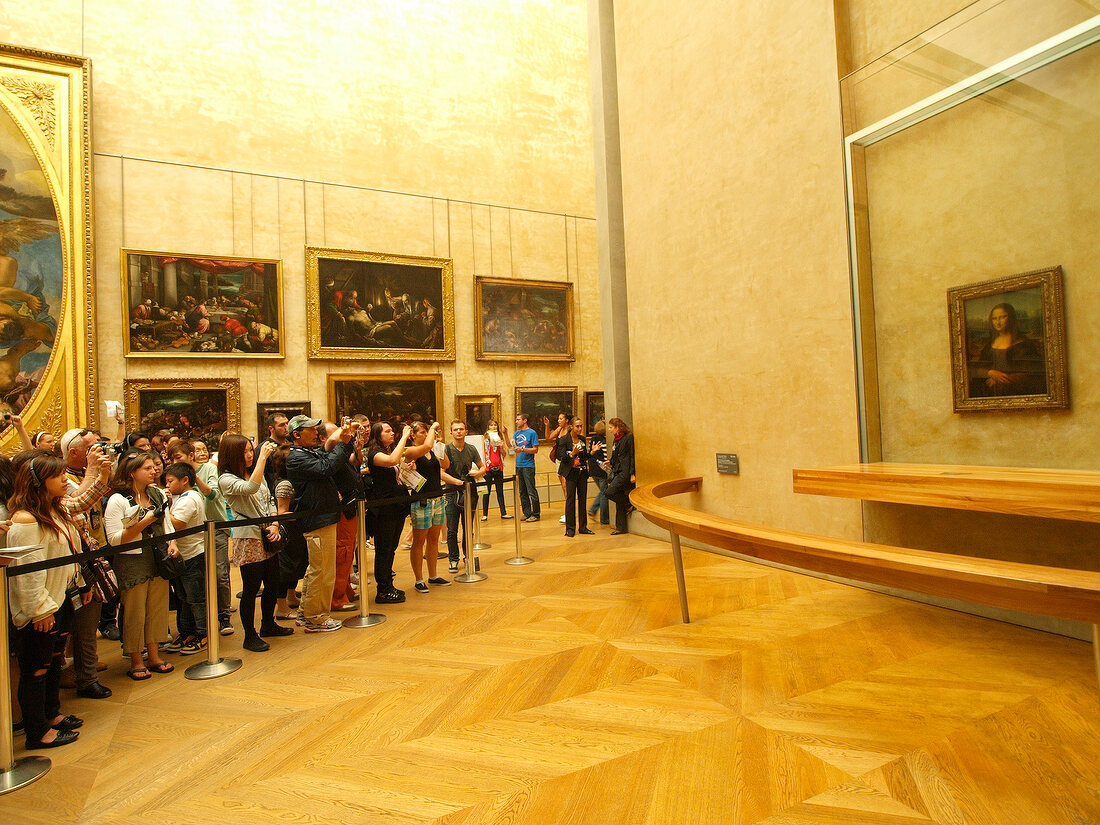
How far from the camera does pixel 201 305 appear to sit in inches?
471

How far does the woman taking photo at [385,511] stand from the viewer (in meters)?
6.86

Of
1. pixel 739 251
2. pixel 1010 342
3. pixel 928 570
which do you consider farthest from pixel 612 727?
pixel 739 251

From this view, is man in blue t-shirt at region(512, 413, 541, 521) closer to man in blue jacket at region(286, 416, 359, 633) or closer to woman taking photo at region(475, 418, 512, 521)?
woman taking photo at region(475, 418, 512, 521)

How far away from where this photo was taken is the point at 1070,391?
452 cm

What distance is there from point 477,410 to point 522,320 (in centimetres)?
226

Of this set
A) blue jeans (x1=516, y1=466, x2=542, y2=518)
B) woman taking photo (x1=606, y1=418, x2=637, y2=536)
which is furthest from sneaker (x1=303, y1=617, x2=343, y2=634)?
blue jeans (x1=516, y1=466, x2=542, y2=518)

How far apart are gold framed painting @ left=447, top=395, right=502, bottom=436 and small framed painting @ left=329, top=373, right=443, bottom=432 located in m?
0.42

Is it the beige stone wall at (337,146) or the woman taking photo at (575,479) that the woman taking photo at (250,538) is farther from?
the beige stone wall at (337,146)

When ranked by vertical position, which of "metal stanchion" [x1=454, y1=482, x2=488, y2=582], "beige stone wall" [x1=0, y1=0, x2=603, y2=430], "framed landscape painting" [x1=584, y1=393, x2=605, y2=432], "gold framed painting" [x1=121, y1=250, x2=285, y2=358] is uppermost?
"beige stone wall" [x1=0, y1=0, x2=603, y2=430]

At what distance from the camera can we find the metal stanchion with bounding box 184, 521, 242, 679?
5.00 metres

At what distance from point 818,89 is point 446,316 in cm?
874

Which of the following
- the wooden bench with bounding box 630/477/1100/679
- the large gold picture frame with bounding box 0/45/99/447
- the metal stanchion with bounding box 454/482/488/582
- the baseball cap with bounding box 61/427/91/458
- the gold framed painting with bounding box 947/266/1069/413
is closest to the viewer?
the wooden bench with bounding box 630/477/1100/679

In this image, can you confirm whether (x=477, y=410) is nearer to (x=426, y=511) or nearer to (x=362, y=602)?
(x=426, y=511)

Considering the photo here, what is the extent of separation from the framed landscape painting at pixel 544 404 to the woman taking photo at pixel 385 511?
772cm
